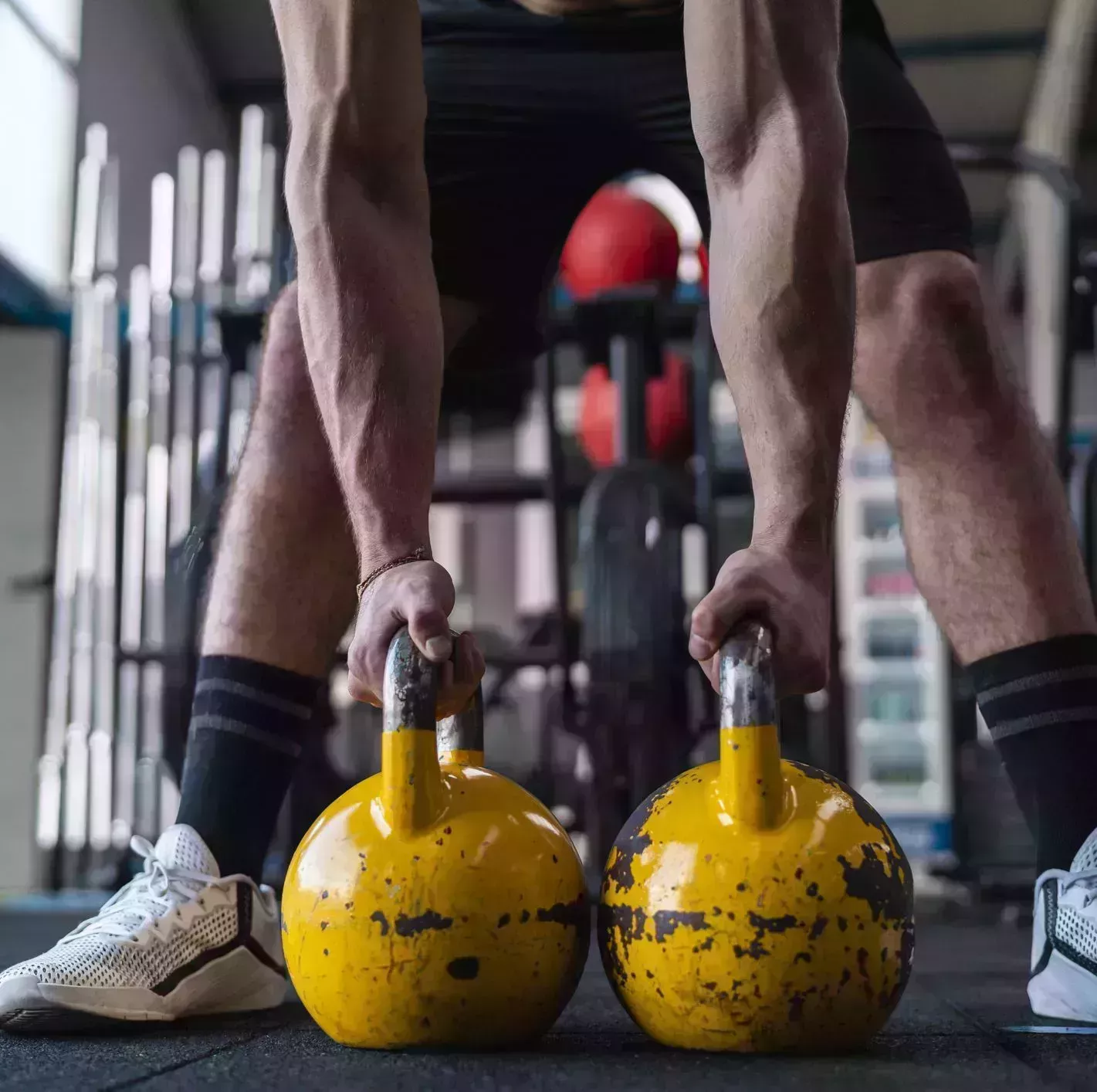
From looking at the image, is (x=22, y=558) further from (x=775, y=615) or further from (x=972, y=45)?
(x=972, y=45)

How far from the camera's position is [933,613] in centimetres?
142

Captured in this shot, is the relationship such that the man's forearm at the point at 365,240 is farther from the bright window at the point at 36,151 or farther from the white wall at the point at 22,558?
the bright window at the point at 36,151

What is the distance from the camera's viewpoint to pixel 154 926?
121 cm

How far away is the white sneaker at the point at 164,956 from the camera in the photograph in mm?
1127

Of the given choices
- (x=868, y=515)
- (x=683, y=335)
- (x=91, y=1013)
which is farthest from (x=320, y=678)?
(x=868, y=515)

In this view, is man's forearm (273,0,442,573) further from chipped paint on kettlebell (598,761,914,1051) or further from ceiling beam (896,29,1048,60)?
ceiling beam (896,29,1048,60)

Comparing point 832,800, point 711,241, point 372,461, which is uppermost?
point 711,241

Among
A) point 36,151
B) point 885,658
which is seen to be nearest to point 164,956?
point 36,151

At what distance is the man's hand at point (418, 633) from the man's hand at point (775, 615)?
0.18 meters

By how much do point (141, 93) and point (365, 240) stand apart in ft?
20.9

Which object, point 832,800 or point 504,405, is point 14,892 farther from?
point 832,800

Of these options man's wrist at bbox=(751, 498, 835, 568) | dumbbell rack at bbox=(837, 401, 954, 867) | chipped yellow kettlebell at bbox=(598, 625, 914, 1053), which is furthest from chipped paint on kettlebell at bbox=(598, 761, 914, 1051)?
dumbbell rack at bbox=(837, 401, 954, 867)

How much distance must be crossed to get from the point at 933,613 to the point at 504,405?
6.07ft

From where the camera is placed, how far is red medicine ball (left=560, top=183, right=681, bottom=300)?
3.35 metres
